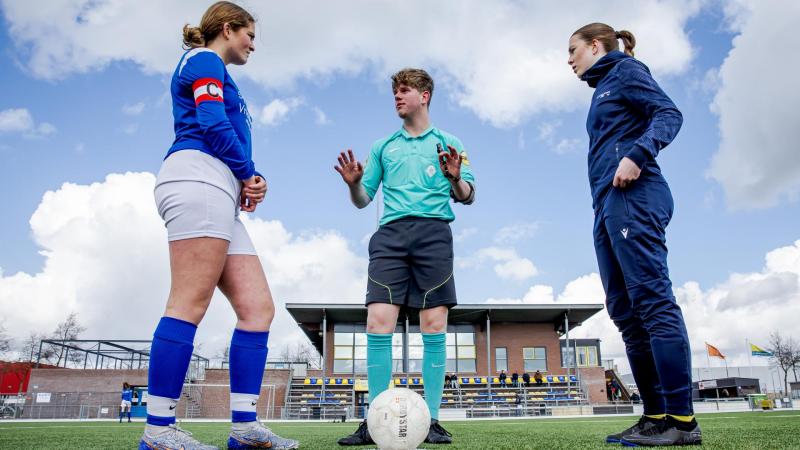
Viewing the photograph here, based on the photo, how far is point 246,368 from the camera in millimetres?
2580

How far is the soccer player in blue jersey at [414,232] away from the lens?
3.39 metres

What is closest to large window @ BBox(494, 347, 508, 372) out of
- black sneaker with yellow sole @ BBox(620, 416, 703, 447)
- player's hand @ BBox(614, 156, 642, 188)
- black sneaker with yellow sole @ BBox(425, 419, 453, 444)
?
black sneaker with yellow sole @ BBox(425, 419, 453, 444)

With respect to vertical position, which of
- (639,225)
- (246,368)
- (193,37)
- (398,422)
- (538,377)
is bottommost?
(538,377)

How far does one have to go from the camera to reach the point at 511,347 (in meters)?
34.5

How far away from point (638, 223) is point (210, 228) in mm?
1968

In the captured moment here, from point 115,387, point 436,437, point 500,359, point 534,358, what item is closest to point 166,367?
point 436,437

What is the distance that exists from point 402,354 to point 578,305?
10.3m

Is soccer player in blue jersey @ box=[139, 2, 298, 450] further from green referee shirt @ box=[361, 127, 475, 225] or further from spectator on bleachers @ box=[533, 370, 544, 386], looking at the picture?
spectator on bleachers @ box=[533, 370, 544, 386]

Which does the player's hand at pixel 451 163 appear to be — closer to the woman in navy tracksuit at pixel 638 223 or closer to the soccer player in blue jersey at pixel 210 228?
the woman in navy tracksuit at pixel 638 223

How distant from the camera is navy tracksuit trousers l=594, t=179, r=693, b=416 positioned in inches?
97.0

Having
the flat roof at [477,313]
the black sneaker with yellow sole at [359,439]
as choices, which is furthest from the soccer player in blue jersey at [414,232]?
the flat roof at [477,313]

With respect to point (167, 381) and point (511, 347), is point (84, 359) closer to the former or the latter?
point (511, 347)

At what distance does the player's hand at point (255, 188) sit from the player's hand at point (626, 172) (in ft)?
5.62

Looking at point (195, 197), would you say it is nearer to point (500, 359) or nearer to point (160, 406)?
point (160, 406)
